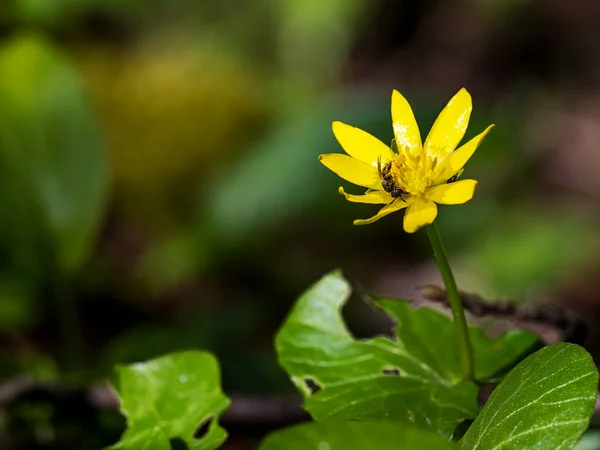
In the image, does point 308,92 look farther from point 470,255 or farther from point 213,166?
point 470,255

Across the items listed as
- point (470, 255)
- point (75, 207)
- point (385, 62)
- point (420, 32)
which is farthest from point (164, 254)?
point (420, 32)

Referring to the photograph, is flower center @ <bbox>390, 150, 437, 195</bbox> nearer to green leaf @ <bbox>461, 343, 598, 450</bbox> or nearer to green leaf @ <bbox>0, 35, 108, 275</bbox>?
green leaf @ <bbox>461, 343, 598, 450</bbox>

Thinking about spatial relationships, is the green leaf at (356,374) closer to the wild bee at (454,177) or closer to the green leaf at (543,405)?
the green leaf at (543,405)

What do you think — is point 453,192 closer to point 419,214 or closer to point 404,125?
point 419,214

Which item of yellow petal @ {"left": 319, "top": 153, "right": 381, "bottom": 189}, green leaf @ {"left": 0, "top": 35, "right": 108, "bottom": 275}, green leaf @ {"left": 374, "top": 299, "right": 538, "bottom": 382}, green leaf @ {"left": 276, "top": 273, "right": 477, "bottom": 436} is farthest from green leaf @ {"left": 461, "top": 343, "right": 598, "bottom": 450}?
green leaf @ {"left": 0, "top": 35, "right": 108, "bottom": 275}

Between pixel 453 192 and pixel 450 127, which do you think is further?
pixel 450 127

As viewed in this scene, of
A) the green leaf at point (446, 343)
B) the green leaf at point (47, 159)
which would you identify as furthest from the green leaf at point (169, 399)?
the green leaf at point (47, 159)

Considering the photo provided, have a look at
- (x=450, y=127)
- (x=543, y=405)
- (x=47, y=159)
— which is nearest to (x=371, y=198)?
(x=450, y=127)

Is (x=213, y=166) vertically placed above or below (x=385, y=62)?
below
